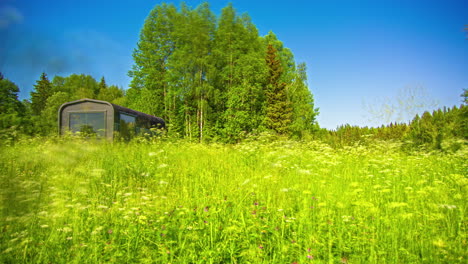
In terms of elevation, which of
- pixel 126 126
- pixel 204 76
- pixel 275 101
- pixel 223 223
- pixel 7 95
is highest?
pixel 204 76

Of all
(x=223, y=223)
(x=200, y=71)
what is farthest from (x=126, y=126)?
(x=223, y=223)

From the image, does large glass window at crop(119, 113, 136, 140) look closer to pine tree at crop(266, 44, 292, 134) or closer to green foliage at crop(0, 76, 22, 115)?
green foliage at crop(0, 76, 22, 115)

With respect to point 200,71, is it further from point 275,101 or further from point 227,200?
point 227,200

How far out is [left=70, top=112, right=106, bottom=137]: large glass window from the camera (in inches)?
473

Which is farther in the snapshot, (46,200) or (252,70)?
(252,70)

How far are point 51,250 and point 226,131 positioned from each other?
19902 millimetres

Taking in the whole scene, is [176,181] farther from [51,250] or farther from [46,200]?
[51,250]

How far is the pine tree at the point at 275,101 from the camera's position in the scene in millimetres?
24656

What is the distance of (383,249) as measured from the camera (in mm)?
2098

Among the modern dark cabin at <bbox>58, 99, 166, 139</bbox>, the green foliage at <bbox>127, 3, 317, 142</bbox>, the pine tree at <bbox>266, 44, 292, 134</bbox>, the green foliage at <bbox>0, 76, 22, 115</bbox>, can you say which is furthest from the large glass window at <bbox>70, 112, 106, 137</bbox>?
the pine tree at <bbox>266, 44, 292, 134</bbox>

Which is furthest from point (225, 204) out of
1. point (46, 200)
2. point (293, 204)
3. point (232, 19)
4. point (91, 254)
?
point (232, 19)

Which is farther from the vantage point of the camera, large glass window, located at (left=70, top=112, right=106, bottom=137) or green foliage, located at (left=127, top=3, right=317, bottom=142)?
green foliage, located at (left=127, top=3, right=317, bottom=142)

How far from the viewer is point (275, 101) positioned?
25.2 m

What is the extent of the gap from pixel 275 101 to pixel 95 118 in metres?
17.1
